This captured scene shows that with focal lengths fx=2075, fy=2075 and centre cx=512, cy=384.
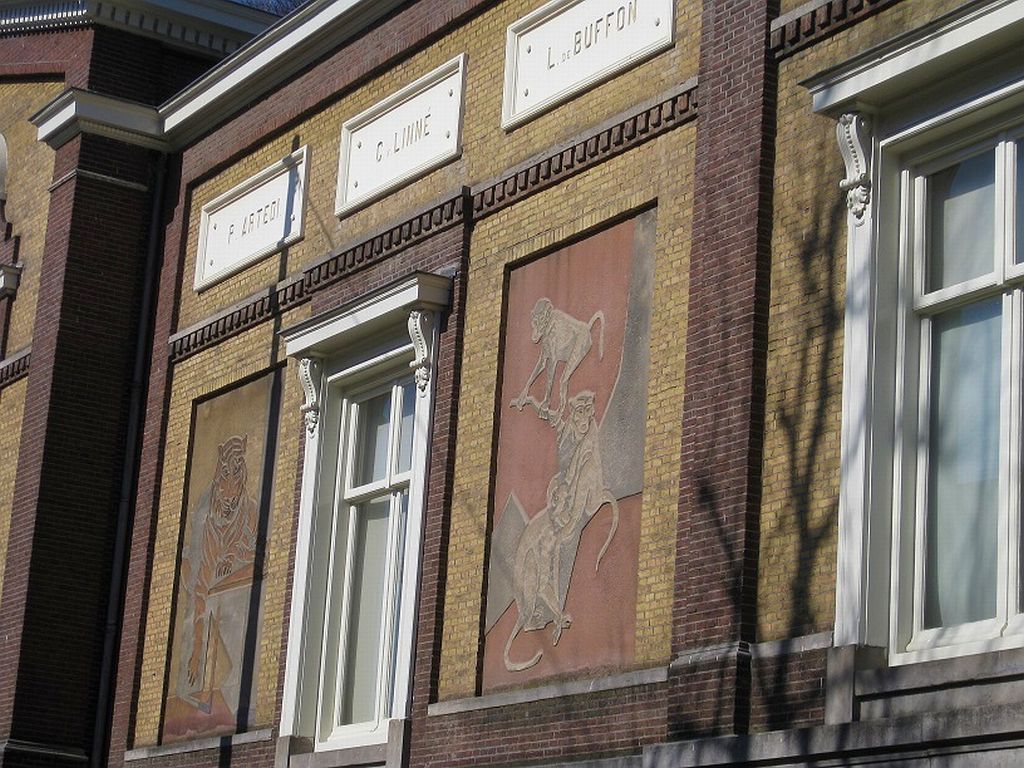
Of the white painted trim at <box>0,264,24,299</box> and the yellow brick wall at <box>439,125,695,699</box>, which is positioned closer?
the yellow brick wall at <box>439,125,695,699</box>

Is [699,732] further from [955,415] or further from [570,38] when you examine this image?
[570,38]

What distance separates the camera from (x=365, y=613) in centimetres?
1777

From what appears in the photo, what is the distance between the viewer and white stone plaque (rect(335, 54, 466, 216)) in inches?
698

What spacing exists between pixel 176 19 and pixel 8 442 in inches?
199

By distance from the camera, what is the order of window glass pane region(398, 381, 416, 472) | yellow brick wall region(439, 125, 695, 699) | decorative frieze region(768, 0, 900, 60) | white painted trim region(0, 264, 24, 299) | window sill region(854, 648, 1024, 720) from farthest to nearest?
white painted trim region(0, 264, 24, 299) < window glass pane region(398, 381, 416, 472) < yellow brick wall region(439, 125, 695, 699) < decorative frieze region(768, 0, 900, 60) < window sill region(854, 648, 1024, 720)

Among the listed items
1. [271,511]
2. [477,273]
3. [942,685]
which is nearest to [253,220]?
[271,511]

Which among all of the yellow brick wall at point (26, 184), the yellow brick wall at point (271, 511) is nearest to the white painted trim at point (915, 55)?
the yellow brick wall at point (271, 511)

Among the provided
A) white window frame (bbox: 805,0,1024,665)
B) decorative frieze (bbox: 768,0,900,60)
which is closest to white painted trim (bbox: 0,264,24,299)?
decorative frieze (bbox: 768,0,900,60)

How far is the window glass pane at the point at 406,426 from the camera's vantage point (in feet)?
57.5

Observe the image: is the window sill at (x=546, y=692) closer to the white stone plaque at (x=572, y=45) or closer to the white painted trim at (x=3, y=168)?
the white stone plaque at (x=572, y=45)

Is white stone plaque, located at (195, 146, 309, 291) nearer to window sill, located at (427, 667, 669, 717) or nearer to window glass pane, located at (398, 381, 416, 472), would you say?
window glass pane, located at (398, 381, 416, 472)

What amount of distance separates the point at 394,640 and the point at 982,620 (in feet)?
22.2

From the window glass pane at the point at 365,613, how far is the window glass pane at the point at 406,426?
0.44 meters

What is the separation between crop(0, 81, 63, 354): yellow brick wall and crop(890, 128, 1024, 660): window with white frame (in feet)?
42.9
